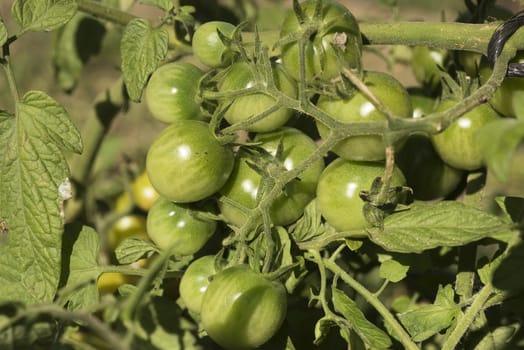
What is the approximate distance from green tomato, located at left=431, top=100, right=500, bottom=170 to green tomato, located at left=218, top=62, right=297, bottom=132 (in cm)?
25

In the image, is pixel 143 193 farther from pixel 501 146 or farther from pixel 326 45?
pixel 501 146

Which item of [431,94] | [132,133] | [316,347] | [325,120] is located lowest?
[132,133]

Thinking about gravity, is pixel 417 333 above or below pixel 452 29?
below

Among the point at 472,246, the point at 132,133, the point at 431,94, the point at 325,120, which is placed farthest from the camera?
the point at 132,133

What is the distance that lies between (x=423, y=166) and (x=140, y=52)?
51 cm

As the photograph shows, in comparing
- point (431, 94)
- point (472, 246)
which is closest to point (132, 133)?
point (431, 94)

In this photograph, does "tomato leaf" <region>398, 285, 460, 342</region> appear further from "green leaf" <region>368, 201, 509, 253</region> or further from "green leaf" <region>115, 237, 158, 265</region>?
"green leaf" <region>115, 237, 158, 265</region>

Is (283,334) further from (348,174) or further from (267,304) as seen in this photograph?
(348,174)

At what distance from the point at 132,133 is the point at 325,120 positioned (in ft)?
8.68

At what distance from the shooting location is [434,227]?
920 mm

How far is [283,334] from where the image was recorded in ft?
3.52

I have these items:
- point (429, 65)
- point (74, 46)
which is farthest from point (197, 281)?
point (74, 46)

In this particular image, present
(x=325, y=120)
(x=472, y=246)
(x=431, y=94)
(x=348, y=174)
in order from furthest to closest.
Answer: (x=431, y=94), (x=472, y=246), (x=348, y=174), (x=325, y=120)

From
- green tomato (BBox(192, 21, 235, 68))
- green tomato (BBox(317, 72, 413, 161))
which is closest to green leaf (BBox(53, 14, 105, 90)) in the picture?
green tomato (BBox(192, 21, 235, 68))
